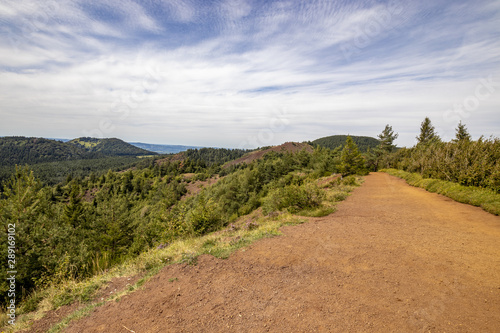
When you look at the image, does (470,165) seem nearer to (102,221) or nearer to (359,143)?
(102,221)

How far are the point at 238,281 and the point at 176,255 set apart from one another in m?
2.81

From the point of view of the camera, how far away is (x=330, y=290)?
445 centimetres

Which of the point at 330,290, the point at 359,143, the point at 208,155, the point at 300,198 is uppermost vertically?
the point at 359,143

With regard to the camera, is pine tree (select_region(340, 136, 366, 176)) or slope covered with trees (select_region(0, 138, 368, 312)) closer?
slope covered with trees (select_region(0, 138, 368, 312))

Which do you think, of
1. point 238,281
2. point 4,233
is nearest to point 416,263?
point 238,281

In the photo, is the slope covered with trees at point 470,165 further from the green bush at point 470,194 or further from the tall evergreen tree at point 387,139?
the tall evergreen tree at point 387,139

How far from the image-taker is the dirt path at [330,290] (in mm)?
3605

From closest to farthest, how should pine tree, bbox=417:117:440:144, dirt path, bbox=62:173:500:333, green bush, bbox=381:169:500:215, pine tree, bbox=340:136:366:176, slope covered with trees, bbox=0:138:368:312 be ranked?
dirt path, bbox=62:173:500:333
slope covered with trees, bbox=0:138:368:312
green bush, bbox=381:169:500:215
pine tree, bbox=340:136:366:176
pine tree, bbox=417:117:440:144

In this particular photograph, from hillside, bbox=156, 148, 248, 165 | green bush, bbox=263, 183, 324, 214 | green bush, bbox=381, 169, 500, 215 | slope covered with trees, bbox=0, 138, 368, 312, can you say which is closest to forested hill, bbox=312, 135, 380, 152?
hillside, bbox=156, 148, 248, 165

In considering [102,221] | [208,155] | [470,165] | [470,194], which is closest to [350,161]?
[470,165]

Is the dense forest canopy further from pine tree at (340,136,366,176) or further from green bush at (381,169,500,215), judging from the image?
green bush at (381,169,500,215)

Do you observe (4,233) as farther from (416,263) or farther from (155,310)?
(416,263)

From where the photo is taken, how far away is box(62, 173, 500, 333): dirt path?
3605 millimetres

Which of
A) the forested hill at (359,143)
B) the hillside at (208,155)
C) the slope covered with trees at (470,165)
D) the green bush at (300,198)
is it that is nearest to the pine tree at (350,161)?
the slope covered with trees at (470,165)
